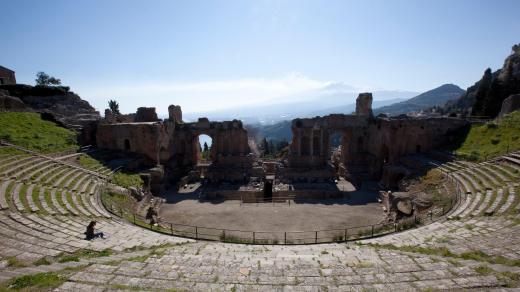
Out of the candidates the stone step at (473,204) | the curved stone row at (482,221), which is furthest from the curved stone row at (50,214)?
the stone step at (473,204)

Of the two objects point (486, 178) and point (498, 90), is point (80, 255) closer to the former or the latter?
point (486, 178)

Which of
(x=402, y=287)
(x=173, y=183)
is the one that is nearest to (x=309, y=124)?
(x=173, y=183)

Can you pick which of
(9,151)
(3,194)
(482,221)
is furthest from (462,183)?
(9,151)

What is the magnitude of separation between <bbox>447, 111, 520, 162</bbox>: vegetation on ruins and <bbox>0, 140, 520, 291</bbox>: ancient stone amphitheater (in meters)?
5.40

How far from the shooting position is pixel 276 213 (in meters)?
25.0

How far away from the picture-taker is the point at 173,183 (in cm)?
3462

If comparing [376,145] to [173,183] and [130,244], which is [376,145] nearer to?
[173,183]

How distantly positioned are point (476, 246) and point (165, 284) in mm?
12189

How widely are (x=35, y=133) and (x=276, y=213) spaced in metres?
25.3

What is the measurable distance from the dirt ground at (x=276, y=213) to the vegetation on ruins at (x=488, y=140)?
9.29 metres

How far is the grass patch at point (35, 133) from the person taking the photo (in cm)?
2603

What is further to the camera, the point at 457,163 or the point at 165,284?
the point at 457,163

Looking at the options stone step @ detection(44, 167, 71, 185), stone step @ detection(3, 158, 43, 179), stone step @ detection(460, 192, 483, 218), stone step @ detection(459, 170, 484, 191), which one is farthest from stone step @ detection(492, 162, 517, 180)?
stone step @ detection(3, 158, 43, 179)

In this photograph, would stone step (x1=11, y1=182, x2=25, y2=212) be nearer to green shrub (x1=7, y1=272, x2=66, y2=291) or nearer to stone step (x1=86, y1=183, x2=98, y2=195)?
stone step (x1=86, y1=183, x2=98, y2=195)
